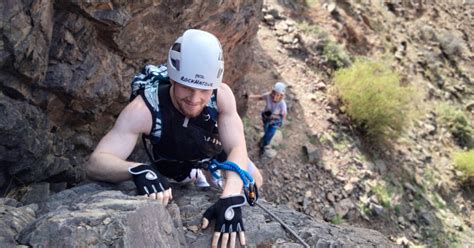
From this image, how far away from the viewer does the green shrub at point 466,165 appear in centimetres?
1075

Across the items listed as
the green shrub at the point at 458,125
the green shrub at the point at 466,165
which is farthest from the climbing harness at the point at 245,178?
the green shrub at the point at 458,125

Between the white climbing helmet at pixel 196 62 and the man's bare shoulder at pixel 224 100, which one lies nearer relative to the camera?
the white climbing helmet at pixel 196 62

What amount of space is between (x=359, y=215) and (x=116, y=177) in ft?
22.3

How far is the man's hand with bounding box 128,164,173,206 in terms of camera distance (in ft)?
8.08

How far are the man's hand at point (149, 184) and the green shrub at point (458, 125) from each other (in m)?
11.3

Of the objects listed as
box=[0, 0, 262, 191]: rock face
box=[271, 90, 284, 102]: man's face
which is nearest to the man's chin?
box=[0, 0, 262, 191]: rock face

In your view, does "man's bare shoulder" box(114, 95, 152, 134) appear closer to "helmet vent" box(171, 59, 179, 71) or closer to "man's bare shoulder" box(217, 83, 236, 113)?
"helmet vent" box(171, 59, 179, 71)

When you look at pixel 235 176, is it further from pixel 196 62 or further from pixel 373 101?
pixel 373 101

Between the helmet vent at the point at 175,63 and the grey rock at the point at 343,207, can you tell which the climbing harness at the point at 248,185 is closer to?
the helmet vent at the point at 175,63

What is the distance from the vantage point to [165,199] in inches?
98.3

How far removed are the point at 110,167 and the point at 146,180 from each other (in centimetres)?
26

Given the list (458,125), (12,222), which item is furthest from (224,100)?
(458,125)

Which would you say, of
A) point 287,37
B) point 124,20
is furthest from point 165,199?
point 287,37

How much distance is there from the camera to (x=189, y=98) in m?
2.72
